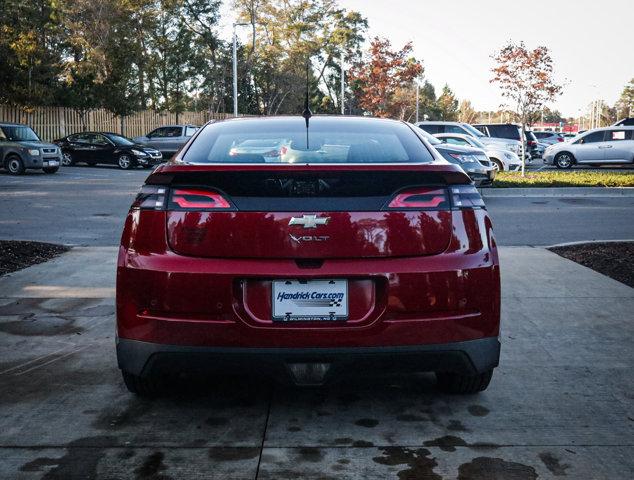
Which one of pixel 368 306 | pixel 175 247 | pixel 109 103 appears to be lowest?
pixel 368 306

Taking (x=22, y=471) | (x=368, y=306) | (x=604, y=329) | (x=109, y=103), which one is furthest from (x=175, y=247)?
(x=109, y=103)

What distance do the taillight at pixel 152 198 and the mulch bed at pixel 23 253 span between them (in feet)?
15.4

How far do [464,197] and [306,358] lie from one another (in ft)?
3.54

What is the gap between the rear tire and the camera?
30.8 metres

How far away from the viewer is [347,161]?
153 inches

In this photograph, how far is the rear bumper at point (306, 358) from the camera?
11.4 ft

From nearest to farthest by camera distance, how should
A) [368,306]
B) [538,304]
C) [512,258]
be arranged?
[368,306] → [538,304] → [512,258]

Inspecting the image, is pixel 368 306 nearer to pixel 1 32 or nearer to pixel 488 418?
pixel 488 418

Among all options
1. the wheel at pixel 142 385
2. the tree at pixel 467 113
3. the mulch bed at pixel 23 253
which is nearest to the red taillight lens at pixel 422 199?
the wheel at pixel 142 385

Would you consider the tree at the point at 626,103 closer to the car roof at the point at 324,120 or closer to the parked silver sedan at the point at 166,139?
the parked silver sedan at the point at 166,139

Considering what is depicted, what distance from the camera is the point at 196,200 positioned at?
3.56m

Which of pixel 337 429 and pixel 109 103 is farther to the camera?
pixel 109 103

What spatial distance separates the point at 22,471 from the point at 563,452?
238 cm

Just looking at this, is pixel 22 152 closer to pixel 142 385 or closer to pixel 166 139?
pixel 166 139
